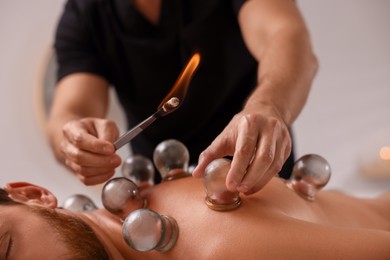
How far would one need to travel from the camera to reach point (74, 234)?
639 mm

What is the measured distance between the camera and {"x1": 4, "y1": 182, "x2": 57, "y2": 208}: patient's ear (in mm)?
727

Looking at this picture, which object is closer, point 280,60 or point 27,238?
point 27,238

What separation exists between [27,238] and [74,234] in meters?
0.06

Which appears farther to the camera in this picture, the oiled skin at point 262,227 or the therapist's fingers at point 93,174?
the therapist's fingers at point 93,174

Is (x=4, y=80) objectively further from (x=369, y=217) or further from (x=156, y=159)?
(x=369, y=217)

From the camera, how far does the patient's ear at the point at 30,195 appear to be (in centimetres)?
73

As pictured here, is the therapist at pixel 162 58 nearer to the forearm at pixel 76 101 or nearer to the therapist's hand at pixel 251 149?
the forearm at pixel 76 101

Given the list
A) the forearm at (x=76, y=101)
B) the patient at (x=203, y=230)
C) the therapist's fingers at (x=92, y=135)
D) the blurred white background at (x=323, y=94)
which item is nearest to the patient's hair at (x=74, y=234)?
the patient at (x=203, y=230)

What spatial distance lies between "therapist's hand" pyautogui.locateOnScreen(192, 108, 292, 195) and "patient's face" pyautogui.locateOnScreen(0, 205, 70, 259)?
196mm

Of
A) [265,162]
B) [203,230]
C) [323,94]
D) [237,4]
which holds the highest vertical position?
[237,4]

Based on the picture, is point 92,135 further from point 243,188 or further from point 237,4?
point 237,4

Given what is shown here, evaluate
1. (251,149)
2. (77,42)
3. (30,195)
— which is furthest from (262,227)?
(77,42)

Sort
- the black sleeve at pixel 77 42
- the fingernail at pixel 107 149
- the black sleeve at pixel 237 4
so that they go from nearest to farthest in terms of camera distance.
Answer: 1. the fingernail at pixel 107 149
2. the black sleeve at pixel 237 4
3. the black sleeve at pixel 77 42

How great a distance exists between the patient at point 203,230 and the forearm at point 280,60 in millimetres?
120
